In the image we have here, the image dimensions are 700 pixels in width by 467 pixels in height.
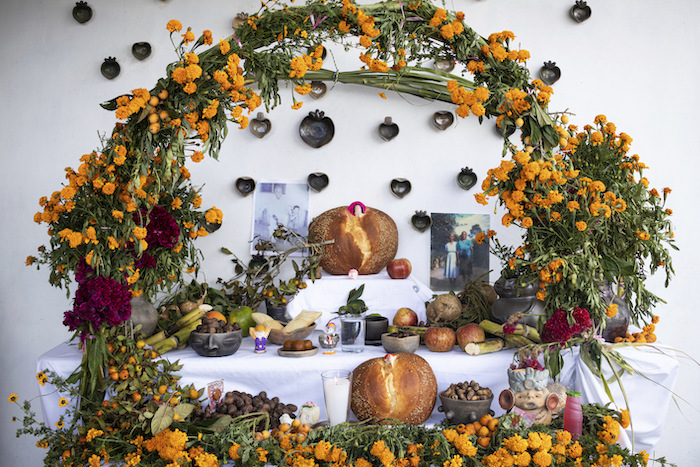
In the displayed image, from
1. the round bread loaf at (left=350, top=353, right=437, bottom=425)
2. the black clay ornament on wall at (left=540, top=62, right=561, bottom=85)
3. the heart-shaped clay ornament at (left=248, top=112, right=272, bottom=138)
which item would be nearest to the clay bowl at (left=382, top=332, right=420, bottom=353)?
the round bread loaf at (left=350, top=353, right=437, bottom=425)

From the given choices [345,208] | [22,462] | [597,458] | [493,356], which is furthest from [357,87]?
[22,462]

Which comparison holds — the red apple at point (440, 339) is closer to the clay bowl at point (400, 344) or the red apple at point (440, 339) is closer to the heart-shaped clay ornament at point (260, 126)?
the clay bowl at point (400, 344)

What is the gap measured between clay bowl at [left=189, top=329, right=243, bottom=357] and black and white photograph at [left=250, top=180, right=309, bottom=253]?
3.15 feet

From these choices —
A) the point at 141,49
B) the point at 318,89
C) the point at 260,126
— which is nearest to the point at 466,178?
the point at 318,89

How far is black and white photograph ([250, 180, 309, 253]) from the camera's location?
308cm

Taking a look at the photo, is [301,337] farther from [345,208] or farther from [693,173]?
[693,173]

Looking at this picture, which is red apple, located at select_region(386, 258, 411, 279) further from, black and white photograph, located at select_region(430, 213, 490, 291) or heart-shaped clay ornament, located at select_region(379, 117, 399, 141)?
heart-shaped clay ornament, located at select_region(379, 117, 399, 141)

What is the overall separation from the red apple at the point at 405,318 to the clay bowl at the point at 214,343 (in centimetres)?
77

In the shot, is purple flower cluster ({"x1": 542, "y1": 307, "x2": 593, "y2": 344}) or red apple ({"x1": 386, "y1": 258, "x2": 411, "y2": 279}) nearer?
purple flower cluster ({"x1": 542, "y1": 307, "x2": 593, "y2": 344})

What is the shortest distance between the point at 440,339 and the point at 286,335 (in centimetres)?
70

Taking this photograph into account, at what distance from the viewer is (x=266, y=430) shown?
182 centimetres

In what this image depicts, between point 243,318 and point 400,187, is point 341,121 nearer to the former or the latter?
point 400,187

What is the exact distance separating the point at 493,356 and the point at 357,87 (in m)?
1.78

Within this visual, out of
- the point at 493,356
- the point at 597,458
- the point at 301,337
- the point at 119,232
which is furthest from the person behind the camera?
the point at 301,337
